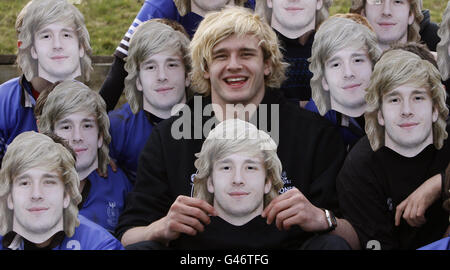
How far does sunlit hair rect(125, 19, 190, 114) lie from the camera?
11.4 ft

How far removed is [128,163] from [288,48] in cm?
86

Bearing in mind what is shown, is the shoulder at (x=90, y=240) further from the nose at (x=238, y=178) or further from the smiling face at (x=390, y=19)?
the smiling face at (x=390, y=19)

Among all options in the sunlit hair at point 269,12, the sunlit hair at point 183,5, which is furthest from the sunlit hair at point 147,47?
the sunlit hair at point 269,12

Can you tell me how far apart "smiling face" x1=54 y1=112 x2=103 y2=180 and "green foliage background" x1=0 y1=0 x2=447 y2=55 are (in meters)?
1.90

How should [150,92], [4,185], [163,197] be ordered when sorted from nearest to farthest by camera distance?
1. [4,185]
2. [163,197]
3. [150,92]

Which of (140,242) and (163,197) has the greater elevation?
(163,197)

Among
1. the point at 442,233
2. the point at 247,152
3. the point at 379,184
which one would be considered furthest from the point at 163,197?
the point at 442,233

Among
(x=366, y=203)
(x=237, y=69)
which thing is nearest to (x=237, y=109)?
(x=237, y=69)

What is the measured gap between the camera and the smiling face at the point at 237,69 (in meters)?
3.15

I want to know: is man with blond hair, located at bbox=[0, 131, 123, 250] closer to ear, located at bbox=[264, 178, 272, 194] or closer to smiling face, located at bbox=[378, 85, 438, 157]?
A: ear, located at bbox=[264, 178, 272, 194]

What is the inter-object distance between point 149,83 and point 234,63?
50cm

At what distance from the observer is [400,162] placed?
3.06 metres

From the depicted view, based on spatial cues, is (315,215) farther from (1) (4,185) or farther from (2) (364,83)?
(1) (4,185)
